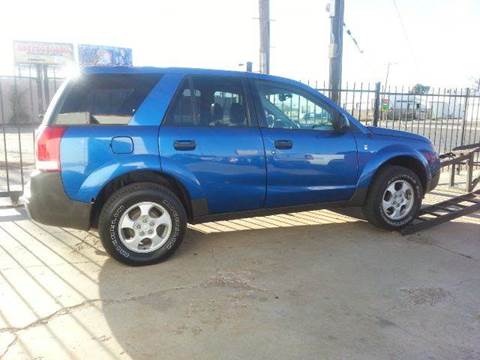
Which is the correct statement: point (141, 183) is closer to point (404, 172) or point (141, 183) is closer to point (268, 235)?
point (268, 235)

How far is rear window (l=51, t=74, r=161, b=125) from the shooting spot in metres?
4.10

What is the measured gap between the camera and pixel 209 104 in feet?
14.9

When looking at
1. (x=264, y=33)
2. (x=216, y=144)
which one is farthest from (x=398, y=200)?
(x=264, y=33)

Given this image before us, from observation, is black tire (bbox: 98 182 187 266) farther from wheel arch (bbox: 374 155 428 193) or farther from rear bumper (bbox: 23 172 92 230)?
wheel arch (bbox: 374 155 428 193)

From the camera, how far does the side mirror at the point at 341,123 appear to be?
16.8 ft

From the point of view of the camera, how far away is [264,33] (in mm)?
9906

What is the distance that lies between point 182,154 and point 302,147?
1.32 m

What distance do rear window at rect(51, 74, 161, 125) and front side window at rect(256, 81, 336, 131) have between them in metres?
1.23

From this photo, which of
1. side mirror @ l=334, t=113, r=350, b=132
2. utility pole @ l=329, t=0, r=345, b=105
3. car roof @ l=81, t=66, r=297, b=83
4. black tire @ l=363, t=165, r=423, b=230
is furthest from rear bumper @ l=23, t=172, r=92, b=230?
utility pole @ l=329, t=0, r=345, b=105

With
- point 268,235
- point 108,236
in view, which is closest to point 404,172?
point 268,235

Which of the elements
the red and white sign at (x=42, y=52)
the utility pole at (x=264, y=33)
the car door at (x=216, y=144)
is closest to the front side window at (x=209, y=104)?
the car door at (x=216, y=144)

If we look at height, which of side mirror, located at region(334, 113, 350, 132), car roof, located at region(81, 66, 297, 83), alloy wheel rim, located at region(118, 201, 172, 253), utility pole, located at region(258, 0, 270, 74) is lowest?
alloy wheel rim, located at region(118, 201, 172, 253)

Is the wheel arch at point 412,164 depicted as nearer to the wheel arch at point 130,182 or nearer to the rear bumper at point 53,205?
the wheel arch at point 130,182

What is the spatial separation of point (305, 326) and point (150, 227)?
1769 millimetres
